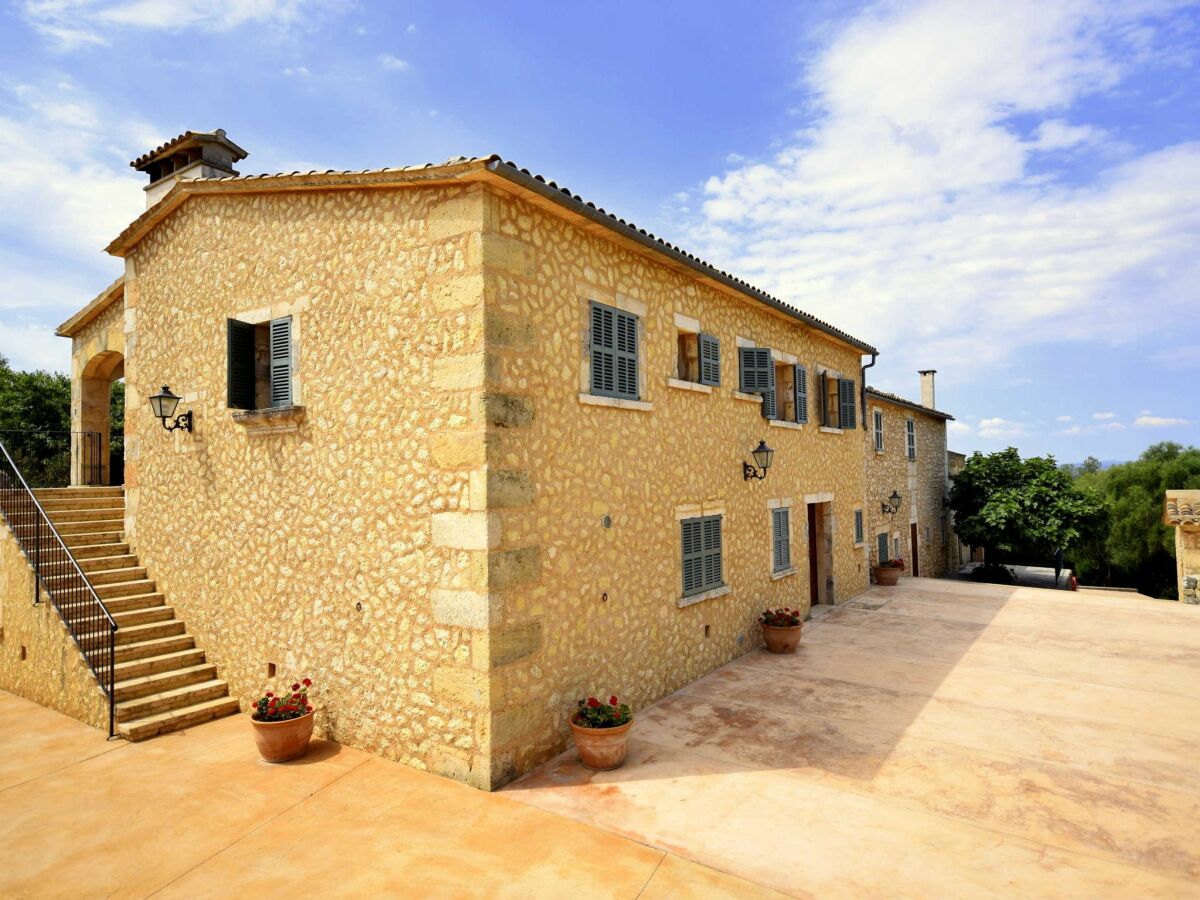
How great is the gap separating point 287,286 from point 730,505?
630 centimetres

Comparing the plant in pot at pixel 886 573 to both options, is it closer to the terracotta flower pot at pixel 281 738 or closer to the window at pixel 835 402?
the window at pixel 835 402

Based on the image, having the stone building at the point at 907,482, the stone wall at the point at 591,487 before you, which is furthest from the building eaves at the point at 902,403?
the stone wall at the point at 591,487

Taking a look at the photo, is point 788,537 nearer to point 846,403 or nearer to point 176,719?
point 846,403

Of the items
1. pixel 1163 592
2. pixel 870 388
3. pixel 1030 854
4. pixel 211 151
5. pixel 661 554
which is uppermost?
pixel 211 151

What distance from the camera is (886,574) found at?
15.7 m

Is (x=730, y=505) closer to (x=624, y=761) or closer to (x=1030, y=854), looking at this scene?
(x=624, y=761)

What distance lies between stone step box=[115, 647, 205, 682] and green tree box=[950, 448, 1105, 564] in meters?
21.6

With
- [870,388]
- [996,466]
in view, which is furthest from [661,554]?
[996,466]

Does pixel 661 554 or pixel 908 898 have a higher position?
pixel 661 554

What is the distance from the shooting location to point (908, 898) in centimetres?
399

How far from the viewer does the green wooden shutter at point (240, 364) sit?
7.11 meters

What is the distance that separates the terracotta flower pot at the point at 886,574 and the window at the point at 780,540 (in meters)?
5.94

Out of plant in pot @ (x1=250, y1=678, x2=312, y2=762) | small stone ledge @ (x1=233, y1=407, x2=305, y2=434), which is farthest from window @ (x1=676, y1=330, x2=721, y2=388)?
plant in pot @ (x1=250, y1=678, x2=312, y2=762)

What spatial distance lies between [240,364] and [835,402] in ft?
35.4
